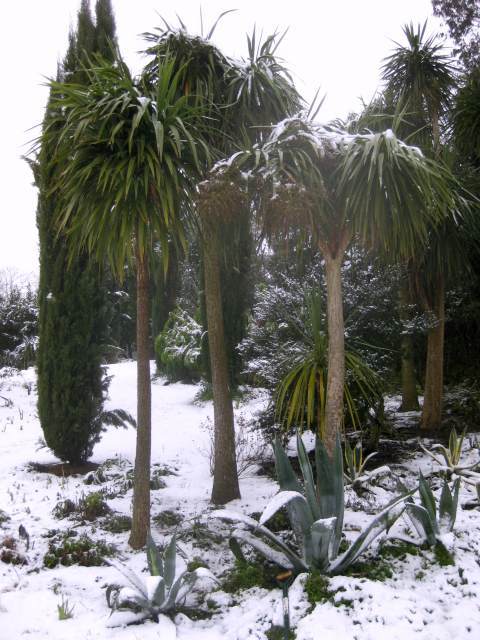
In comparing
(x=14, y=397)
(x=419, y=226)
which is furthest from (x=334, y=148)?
(x=14, y=397)

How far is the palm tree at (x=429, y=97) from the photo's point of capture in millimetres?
6199

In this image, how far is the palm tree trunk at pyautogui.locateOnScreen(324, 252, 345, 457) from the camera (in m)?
3.87

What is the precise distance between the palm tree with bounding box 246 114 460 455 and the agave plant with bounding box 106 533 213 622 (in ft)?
4.77

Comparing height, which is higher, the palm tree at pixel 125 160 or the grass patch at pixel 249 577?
the palm tree at pixel 125 160

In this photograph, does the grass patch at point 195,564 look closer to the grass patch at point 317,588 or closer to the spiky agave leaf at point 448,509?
the grass patch at point 317,588

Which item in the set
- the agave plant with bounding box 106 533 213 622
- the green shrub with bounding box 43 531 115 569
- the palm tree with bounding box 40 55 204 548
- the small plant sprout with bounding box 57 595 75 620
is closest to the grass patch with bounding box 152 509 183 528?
the green shrub with bounding box 43 531 115 569

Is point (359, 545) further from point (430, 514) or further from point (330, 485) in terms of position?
point (430, 514)

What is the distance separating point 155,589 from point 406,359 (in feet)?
16.9

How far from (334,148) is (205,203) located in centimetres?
96

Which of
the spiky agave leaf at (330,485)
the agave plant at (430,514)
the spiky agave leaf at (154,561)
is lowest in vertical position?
the spiky agave leaf at (154,561)

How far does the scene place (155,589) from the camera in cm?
276

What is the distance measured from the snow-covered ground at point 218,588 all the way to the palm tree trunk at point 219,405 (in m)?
0.17

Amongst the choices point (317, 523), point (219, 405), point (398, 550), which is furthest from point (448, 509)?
point (219, 405)

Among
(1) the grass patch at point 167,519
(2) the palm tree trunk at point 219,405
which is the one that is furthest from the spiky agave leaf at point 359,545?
(2) the palm tree trunk at point 219,405
